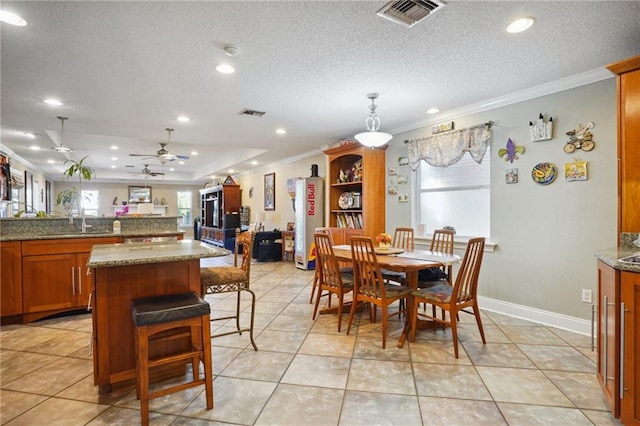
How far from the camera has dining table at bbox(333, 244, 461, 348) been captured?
274 centimetres

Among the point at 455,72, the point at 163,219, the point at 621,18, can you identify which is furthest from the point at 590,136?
the point at 163,219

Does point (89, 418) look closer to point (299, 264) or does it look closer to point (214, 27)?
point (214, 27)

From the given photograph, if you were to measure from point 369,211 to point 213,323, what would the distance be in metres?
2.70

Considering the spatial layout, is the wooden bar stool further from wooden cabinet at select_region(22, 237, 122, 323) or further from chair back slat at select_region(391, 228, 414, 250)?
chair back slat at select_region(391, 228, 414, 250)

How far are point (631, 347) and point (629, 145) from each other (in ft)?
4.36

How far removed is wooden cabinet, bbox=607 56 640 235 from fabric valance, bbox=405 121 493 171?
150 cm

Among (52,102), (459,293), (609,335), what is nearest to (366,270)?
(459,293)

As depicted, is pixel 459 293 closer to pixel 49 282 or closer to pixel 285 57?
pixel 285 57

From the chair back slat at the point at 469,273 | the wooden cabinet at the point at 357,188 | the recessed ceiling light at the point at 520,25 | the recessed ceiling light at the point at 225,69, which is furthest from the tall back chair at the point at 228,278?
the wooden cabinet at the point at 357,188

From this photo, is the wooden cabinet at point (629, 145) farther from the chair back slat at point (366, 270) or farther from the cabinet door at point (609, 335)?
the chair back slat at point (366, 270)

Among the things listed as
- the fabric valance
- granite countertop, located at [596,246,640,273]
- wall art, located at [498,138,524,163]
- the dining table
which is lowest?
the dining table

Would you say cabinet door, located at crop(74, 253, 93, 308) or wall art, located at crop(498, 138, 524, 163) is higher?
wall art, located at crop(498, 138, 524, 163)

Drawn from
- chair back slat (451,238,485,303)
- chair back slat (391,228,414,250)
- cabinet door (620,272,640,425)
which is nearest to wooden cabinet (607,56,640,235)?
cabinet door (620,272,640,425)

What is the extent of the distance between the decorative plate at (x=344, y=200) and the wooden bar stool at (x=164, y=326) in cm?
385
